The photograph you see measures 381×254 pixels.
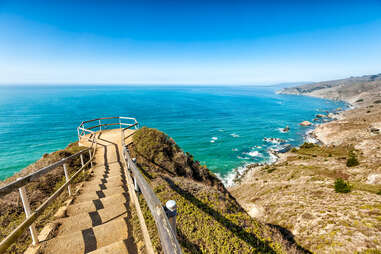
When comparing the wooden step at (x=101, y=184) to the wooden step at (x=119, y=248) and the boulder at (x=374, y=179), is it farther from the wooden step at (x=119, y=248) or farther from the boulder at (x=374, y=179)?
the boulder at (x=374, y=179)

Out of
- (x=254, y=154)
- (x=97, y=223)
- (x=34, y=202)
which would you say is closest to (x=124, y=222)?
(x=97, y=223)

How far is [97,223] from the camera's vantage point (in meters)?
4.37

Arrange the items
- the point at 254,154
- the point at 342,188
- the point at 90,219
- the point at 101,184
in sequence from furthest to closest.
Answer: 1. the point at 254,154
2. the point at 342,188
3. the point at 101,184
4. the point at 90,219

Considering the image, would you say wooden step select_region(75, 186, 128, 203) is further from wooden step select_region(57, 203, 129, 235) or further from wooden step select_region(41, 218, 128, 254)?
wooden step select_region(41, 218, 128, 254)

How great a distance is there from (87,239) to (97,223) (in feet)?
2.33

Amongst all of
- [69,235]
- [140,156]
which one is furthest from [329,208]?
[69,235]

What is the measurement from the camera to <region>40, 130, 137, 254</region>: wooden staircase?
347 centimetres

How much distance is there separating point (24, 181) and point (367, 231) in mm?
13702

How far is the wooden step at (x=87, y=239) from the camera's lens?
346 centimetres

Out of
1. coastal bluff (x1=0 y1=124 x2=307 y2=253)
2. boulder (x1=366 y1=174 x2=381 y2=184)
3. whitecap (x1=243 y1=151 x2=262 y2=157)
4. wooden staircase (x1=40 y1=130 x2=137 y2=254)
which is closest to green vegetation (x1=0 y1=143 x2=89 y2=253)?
coastal bluff (x1=0 y1=124 x2=307 y2=253)

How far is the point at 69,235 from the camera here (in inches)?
146

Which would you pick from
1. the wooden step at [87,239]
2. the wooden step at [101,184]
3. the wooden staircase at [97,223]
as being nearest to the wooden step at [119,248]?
the wooden staircase at [97,223]

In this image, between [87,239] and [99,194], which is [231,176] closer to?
[99,194]

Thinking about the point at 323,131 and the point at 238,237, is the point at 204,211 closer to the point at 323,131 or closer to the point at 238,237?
the point at 238,237
